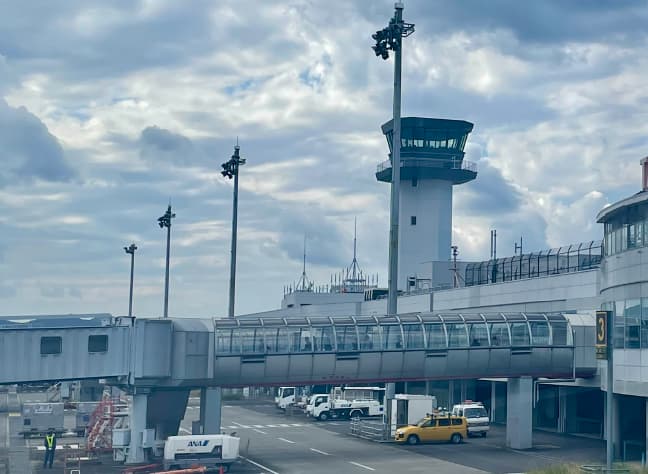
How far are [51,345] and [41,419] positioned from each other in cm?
2447

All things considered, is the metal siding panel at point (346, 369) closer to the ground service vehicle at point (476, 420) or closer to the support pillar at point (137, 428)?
the support pillar at point (137, 428)

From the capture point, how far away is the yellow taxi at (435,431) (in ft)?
213

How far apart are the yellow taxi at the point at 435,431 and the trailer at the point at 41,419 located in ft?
85.3

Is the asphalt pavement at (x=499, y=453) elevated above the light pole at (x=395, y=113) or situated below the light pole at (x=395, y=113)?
below

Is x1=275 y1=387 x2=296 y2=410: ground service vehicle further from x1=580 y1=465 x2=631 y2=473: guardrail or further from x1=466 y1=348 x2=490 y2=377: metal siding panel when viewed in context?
x1=580 y1=465 x2=631 y2=473: guardrail

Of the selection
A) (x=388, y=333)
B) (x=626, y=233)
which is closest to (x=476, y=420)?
(x=388, y=333)

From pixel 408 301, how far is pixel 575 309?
114ft

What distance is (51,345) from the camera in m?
50.8

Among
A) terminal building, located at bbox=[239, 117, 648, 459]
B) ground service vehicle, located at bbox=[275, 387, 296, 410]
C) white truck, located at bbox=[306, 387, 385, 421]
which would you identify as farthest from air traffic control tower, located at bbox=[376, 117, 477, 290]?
white truck, located at bbox=[306, 387, 385, 421]

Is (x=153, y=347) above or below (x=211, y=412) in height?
above

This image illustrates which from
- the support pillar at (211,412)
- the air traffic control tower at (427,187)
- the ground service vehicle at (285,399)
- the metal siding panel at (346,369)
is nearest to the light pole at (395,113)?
the metal siding panel at (346,369)

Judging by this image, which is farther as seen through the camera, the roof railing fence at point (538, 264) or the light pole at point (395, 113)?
the roof railing fence at point (538, 264)

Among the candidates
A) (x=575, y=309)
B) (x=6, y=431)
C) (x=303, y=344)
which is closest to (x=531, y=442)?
(x=575, y=309)

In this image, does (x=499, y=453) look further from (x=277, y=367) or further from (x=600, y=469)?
(x=600, y=469)
